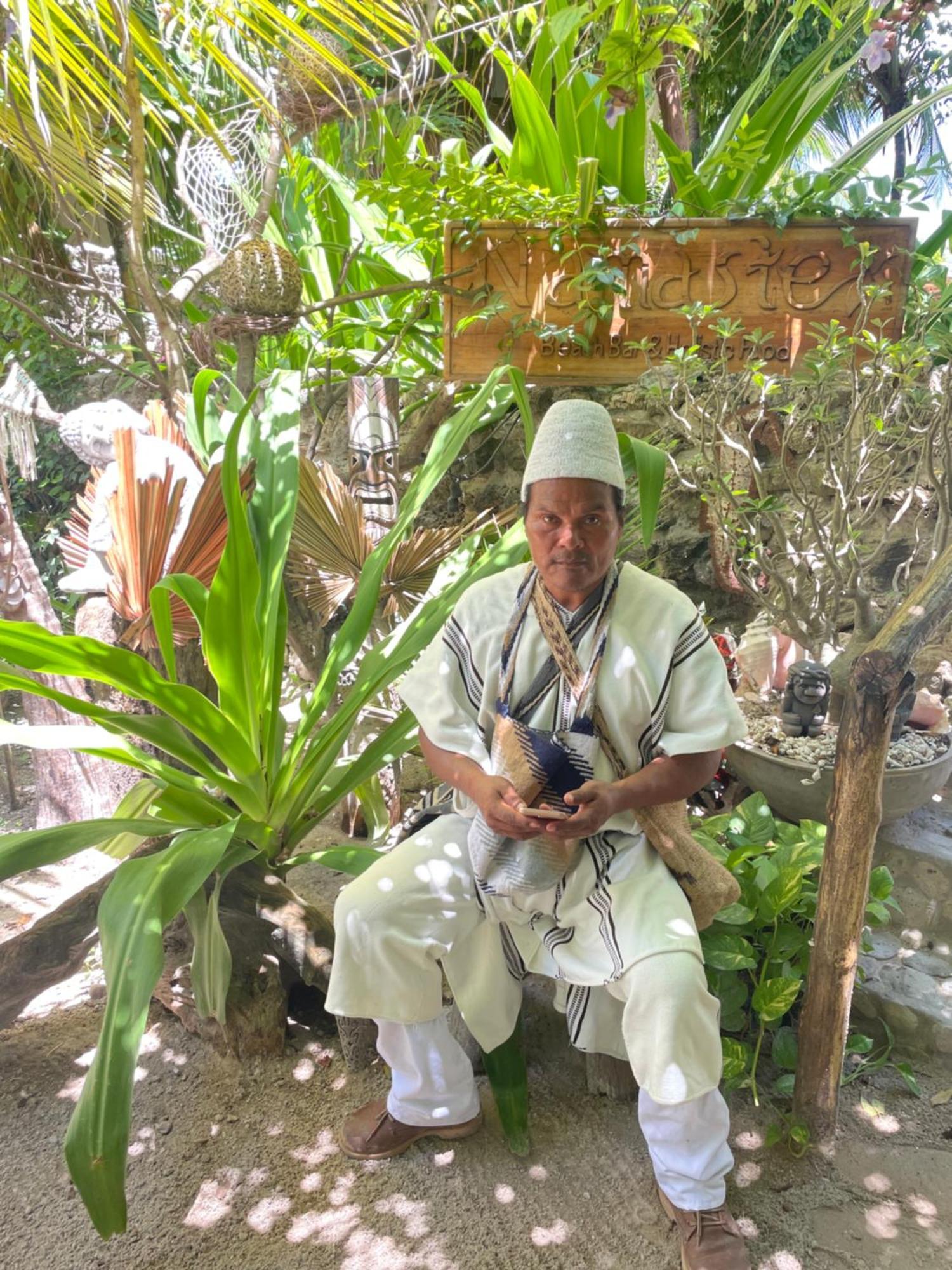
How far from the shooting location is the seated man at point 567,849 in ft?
4.49

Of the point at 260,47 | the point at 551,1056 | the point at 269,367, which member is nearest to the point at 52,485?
the point at 269,367

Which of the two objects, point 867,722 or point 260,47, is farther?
point 260,47

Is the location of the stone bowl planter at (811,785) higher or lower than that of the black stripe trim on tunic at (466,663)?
lower

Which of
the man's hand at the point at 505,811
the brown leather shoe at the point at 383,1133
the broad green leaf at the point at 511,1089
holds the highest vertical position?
the man's hand at the point at 505,811

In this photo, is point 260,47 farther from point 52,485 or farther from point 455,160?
point 52,485

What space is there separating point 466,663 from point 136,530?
71cm

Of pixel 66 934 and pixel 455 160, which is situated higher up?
pixel 455 160

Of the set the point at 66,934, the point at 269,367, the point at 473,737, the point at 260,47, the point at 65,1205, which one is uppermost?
the point at 260,47

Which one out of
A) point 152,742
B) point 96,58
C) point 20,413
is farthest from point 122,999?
point 96,58

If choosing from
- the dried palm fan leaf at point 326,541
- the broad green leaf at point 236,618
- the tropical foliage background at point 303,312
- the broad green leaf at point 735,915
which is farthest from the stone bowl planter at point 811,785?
the broad green leaf at point 236,618

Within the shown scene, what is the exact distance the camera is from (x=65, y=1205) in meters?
1.57

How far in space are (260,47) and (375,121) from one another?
108cm

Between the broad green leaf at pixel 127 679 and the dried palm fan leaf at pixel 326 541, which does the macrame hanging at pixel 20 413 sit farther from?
the broad green leaf at pixel 127 679

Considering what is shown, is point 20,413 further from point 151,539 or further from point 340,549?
point 151,539
